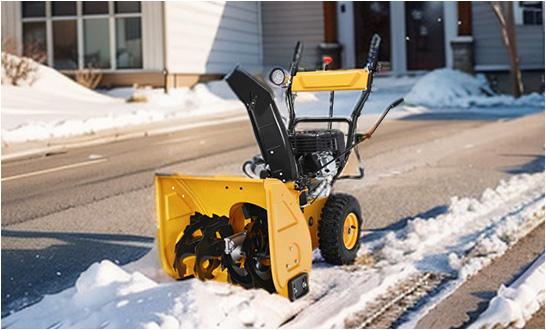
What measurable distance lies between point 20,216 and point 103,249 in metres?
1.60

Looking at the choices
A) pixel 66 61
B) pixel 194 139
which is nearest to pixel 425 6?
pixel 66 61

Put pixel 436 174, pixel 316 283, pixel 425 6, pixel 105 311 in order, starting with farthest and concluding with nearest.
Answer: pixel 425 6
pixel 436 174
pixel 316 283
pixel 105 311

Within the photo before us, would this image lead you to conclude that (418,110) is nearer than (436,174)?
No

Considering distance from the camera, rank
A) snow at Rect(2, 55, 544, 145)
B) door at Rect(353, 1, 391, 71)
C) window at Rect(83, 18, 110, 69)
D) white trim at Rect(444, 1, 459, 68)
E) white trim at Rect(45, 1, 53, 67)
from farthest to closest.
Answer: door at Rect(353, 1, 391, 71), white trim at Rect(444, 1, 459, 68), white trim at Rect(45, 1, 53, 67), window at Rect(83, 18, 110, 69), snow at Rect(2, 55, 544, 145)

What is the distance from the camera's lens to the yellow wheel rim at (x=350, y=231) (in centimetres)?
429

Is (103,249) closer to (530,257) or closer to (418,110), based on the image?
(530,257)

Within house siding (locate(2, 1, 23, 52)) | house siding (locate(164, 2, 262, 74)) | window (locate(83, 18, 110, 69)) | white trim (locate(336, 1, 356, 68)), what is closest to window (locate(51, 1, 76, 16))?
window (locate(83, 18, 110, 69))

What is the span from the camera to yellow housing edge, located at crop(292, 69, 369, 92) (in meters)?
3.65

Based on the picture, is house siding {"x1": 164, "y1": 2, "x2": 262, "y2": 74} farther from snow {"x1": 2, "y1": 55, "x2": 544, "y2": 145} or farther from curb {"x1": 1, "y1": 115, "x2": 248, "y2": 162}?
curb {"x1": 1, "y1": 115, "x2": 248, "y2": 162}

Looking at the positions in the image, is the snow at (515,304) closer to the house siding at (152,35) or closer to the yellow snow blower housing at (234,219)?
the yellow snow blower housing at (234,219)

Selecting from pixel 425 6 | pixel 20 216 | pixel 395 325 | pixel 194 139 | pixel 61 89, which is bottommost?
pixel 395 325

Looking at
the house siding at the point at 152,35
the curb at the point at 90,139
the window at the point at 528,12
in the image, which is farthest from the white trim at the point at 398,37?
the curb at the point at 90,139

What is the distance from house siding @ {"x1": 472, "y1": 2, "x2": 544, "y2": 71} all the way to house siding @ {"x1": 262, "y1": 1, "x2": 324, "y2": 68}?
18.0 ft

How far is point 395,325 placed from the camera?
11.3 ft
